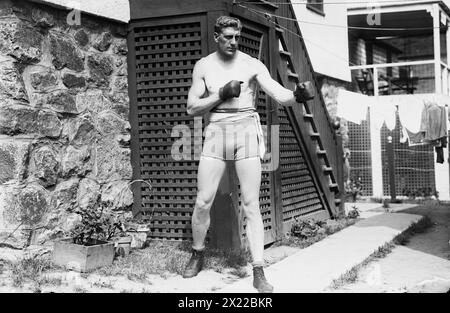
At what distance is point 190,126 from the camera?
6.84m

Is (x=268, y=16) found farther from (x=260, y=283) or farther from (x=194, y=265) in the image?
(x=260, y=283)

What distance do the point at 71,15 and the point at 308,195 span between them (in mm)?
4615

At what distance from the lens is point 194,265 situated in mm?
5348

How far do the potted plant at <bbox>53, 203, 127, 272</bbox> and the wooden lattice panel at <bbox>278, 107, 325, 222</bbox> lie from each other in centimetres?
312

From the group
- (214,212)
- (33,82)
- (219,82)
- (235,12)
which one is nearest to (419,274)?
(214,212)

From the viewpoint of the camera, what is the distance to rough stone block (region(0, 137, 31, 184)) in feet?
17.9

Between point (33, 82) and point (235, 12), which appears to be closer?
point (33, 82)

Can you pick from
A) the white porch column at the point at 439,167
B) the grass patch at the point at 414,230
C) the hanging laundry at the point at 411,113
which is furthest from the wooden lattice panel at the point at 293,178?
the white porch column at the point at 439,167

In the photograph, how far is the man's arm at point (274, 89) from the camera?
493 centimetres

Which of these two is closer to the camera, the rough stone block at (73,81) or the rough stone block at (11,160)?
the rough stone block at (11,160)

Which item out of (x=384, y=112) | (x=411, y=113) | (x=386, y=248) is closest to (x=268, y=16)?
(x=386, y=248)

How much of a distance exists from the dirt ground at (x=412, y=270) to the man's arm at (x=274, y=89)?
1.68 metres

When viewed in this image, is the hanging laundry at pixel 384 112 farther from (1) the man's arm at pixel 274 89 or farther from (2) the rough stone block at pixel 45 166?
(2) the rough stone block at pixel 45 166

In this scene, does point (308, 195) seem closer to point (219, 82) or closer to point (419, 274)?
point (419, 274)
